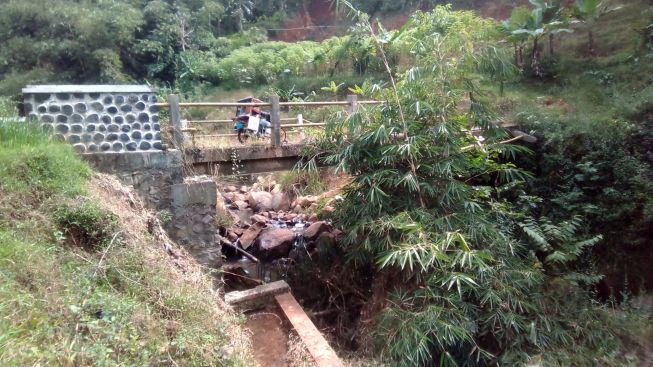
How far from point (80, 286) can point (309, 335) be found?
8.01 feet

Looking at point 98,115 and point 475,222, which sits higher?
point 98,115

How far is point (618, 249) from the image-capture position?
22.5 ft

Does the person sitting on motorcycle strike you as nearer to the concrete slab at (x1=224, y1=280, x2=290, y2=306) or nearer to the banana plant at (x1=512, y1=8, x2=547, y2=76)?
the concrete slab at (x1=224, y1=280, x2=290, y2=306)

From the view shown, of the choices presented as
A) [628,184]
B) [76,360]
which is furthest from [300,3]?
[76,360]

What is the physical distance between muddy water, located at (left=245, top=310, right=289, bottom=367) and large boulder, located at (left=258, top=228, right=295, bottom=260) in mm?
3090

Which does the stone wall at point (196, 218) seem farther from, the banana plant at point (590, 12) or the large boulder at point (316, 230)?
the banana plant at point (590, 12)

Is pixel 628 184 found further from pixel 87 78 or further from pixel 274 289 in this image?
pixel 87 78

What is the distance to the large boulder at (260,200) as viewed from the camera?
469 inches

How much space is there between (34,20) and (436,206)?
A: 16801mm

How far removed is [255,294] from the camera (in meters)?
6.14

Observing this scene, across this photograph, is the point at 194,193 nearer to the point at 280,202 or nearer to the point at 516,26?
the point at 280,202

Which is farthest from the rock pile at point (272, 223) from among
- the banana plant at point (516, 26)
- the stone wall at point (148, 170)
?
the banana plant at point (516, 26)

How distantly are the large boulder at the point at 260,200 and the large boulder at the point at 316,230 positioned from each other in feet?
9.99

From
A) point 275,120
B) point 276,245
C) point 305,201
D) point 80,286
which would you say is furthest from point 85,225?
point 305,201
